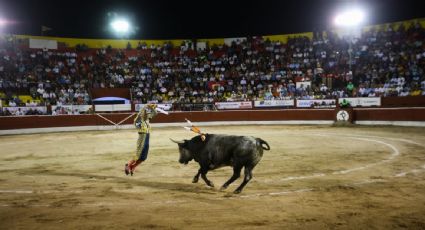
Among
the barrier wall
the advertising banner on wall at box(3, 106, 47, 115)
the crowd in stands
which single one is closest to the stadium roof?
the crowd in stands

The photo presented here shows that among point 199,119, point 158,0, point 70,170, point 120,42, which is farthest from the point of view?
point 158,0

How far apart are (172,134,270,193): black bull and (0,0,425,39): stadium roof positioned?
91.9ft

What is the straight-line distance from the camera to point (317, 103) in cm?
2439

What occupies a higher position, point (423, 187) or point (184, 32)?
point (184, 32)

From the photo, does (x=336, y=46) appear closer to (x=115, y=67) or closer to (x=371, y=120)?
(x=371, y=120)

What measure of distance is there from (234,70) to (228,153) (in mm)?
24217

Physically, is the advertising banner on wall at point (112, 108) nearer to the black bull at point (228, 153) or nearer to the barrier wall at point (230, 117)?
the barrier wall at point (230, 117)

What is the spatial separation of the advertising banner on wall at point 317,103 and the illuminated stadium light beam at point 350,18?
333 inches

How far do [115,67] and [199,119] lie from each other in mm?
9461

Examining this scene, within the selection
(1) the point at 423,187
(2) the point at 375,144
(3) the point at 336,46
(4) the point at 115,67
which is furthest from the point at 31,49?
(1) the point at 423,187

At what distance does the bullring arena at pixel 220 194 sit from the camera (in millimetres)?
5031

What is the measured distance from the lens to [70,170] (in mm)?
9234

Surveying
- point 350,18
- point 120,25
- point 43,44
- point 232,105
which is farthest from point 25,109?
point 350,18

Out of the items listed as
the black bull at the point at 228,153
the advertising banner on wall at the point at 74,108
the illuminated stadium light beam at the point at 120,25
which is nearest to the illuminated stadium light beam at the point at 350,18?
the illuminated stadium light beam at the point at 120,25
